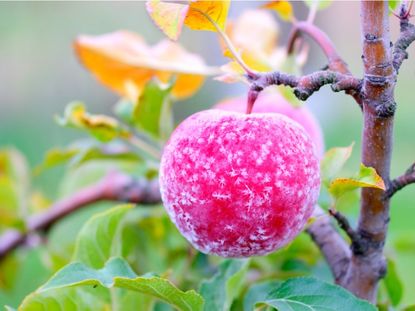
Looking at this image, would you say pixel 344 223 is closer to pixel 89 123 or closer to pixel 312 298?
pixel 312 298

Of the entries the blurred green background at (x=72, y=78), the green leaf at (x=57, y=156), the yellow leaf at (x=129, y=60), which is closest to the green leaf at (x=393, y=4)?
the yellow leaf at (x=129, y=60)

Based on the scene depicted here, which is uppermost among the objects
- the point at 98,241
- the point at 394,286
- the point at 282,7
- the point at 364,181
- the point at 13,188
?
the point at 282,7

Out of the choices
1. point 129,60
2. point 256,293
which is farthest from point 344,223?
point 129,60

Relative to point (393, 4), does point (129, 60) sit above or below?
below

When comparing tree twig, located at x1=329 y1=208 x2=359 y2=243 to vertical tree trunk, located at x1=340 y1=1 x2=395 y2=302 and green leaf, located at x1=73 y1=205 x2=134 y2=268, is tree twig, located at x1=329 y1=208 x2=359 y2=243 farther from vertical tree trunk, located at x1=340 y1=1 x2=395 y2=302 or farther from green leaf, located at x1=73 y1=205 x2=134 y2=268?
green leaf, located at x1=73 y1=205 x2=134 y2=268

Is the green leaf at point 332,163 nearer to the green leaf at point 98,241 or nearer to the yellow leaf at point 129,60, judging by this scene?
the green leaf at point 98,241

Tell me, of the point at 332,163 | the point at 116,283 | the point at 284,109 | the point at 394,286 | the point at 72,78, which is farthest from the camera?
the point at 72,78

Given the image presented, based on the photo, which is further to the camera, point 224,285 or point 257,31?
point 257,31
